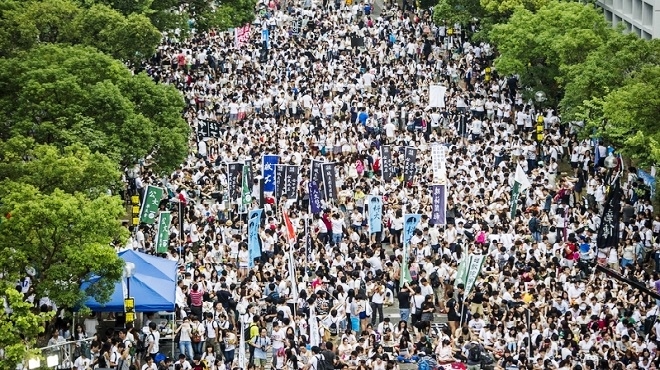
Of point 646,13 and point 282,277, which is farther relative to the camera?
point 646,13

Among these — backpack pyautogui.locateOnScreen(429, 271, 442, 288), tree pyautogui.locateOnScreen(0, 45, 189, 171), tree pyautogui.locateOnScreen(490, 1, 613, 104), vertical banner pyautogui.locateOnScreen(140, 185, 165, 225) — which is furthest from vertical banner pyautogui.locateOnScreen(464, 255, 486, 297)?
tree pyautogui.locateOnScreen(490, 1, 613, 104)

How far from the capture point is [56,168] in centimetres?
4331

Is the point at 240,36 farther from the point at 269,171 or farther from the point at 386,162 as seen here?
the point at 269,171

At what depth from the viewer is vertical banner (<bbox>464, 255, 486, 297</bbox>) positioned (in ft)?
140

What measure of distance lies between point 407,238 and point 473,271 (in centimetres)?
345

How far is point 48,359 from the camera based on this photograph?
36.3 metres

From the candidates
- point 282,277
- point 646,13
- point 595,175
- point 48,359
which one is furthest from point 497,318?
point 646,13

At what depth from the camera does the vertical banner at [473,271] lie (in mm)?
42750

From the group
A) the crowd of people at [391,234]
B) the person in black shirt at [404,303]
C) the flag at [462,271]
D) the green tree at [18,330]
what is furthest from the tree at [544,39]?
the green tree at [18,330]

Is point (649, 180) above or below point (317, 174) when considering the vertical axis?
below

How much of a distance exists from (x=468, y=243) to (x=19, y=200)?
1395 centimetres

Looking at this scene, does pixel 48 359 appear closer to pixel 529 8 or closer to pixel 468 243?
pixel 468 243

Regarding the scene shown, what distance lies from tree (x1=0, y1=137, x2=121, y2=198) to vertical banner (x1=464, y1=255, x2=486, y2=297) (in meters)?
9.69

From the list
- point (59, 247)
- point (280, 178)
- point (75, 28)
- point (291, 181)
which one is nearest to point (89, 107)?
point (280, 178)
